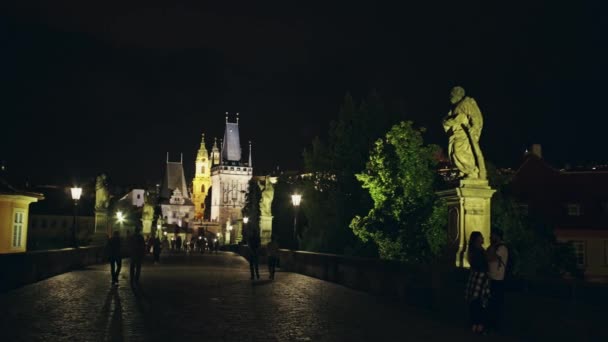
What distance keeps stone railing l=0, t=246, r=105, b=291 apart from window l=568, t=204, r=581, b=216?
3900 cm

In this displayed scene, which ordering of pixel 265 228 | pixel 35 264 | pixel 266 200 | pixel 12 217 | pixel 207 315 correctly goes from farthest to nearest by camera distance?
pixel 266 200 < pixel 265 228 < pixel 12 217 < pixel 35 264 < pixel 207 315

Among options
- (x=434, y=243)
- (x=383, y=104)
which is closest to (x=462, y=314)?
(x=434, y=243)

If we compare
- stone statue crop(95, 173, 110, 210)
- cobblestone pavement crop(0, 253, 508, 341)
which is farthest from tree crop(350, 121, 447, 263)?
cobblestone pavement crop(0, 253, 508, 341)

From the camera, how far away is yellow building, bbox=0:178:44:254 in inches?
1230

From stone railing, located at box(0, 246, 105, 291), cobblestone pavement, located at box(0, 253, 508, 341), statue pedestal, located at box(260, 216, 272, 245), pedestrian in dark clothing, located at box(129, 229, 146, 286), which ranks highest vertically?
statue pedestal, located at box(260, 216, 272, 245)

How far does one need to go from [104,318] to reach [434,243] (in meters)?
24.2

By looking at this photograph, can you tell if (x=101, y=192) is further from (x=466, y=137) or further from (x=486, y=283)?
(x=486, y=283)

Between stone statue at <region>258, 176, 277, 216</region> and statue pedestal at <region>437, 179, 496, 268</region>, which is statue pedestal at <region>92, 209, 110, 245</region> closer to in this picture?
stone statue at <region>258, 176, 277, 216</region>

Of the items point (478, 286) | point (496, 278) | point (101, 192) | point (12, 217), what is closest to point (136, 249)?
point (12, 217)

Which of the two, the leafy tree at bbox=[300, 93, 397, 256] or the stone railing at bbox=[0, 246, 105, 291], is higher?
the leafy tree at bbox=[300, 93, 397, 256]

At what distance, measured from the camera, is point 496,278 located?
1079cm

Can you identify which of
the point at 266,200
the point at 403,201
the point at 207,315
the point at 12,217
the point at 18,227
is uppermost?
the point at 266,200

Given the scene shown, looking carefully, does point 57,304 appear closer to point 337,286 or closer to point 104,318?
point 104,318

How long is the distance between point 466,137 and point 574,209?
44.3m
